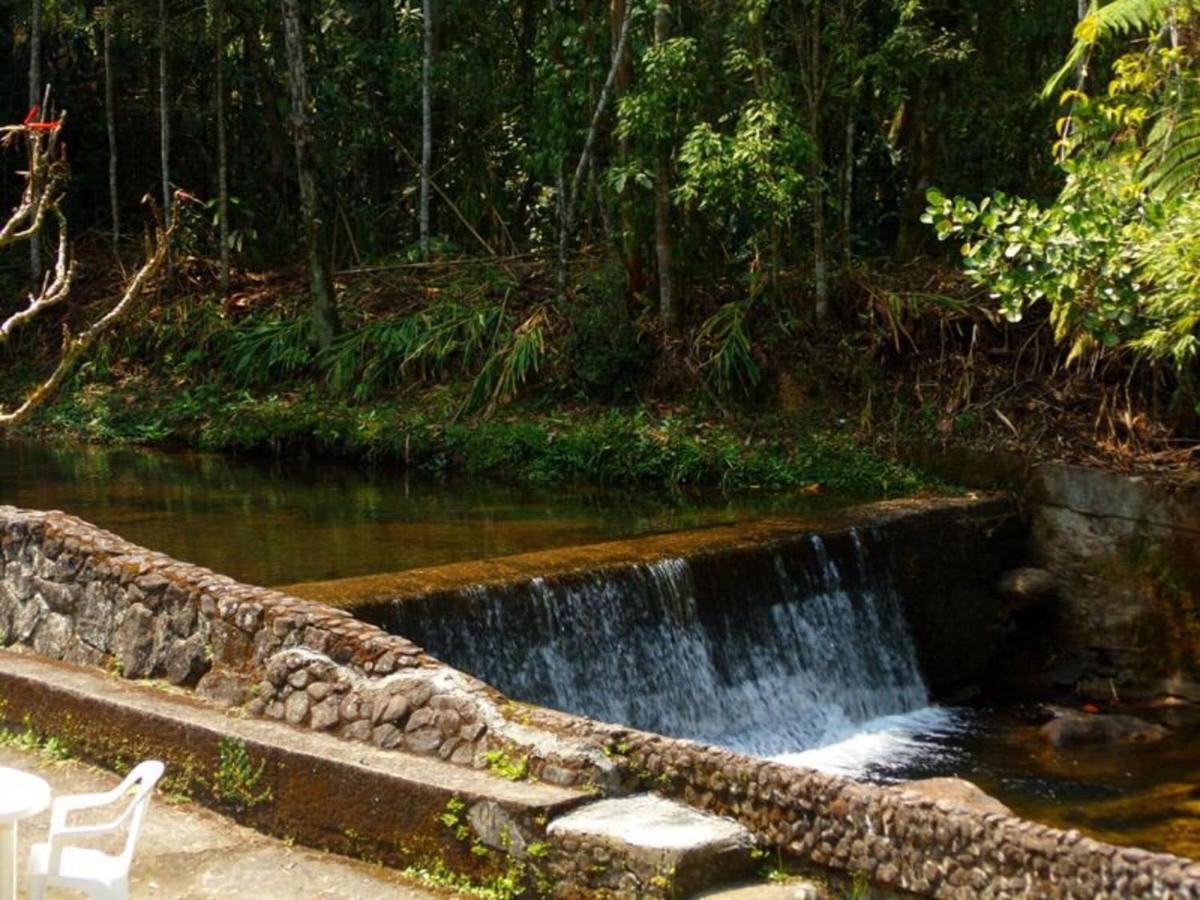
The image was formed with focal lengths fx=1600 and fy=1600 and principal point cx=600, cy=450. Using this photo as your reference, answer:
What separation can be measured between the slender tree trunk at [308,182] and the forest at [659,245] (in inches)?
1.6

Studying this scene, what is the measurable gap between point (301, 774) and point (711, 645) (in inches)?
193

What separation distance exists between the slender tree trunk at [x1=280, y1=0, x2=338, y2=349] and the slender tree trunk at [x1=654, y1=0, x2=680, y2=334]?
4045 mm

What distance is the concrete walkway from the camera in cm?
548

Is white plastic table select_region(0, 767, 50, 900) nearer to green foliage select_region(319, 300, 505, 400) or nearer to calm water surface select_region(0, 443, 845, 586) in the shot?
calm water surface select_region(0, 443, 845, 586)

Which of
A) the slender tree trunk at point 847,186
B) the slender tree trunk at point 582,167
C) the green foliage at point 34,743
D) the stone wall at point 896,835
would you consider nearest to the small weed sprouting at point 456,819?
the stone wall at point 896,835

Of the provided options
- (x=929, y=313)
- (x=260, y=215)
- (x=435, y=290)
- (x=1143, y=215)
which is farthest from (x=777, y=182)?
(x=260, y=215)

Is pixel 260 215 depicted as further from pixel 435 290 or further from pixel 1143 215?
pixel 1143 215

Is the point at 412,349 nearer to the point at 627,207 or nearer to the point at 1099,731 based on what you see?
the point at 627,207

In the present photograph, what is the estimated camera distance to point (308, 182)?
1769 centimetres

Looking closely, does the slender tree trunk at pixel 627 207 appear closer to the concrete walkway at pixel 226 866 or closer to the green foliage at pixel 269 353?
the green foliage at pixel 269 353

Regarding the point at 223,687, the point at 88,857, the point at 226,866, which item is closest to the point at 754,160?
the point at 223,687

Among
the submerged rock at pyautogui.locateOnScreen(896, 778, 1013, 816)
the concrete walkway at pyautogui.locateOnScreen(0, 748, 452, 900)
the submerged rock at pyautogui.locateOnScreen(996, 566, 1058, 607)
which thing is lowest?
the submerged rock at pyautogui.locateOnScreen(996, 566, 1058, 607)

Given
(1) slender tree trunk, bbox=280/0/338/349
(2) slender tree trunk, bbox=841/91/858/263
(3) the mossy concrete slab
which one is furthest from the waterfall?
A: (1) slender tree trunk, bbox=280/0/338/349

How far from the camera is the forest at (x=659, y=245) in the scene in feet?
37.9
